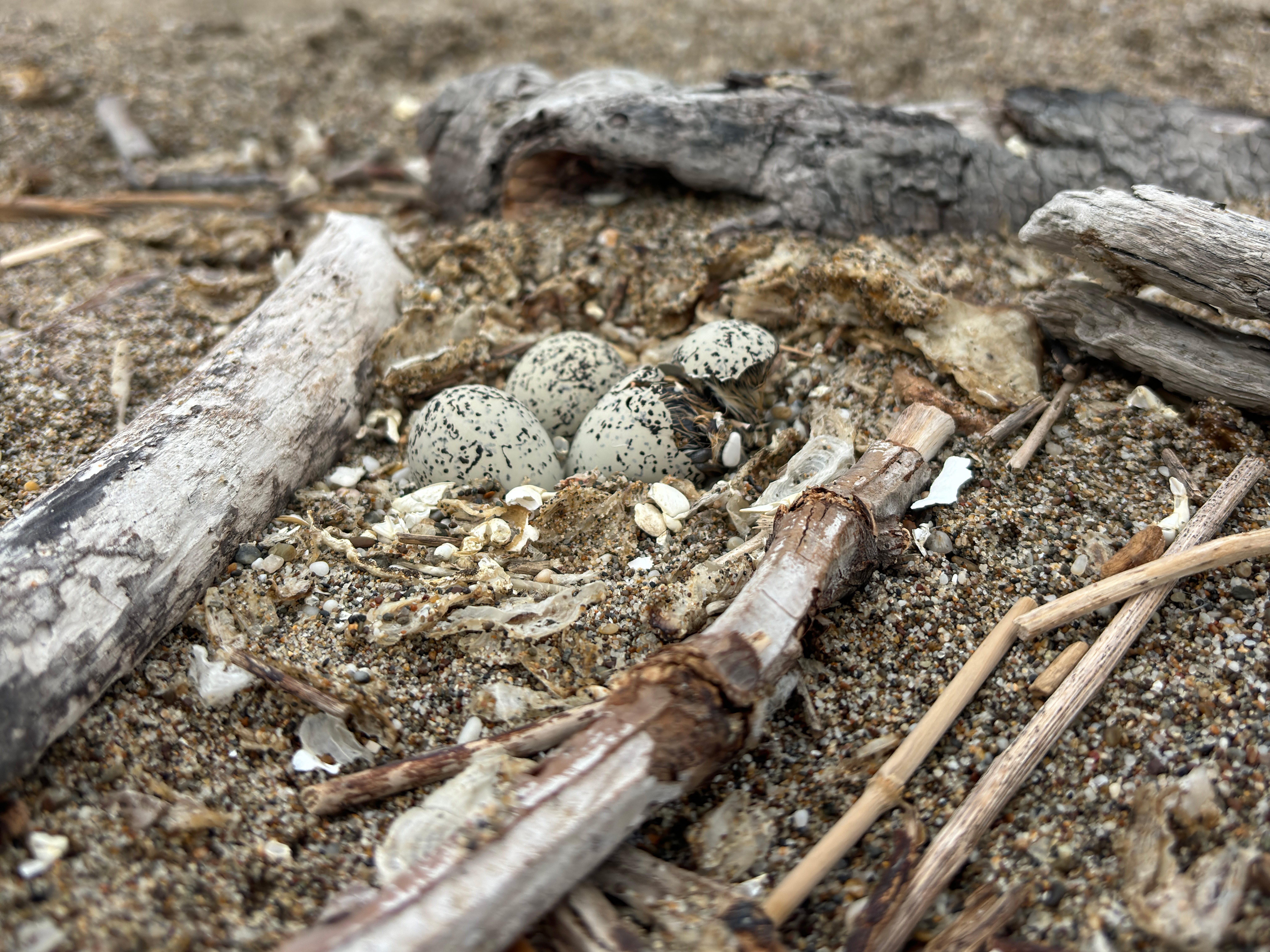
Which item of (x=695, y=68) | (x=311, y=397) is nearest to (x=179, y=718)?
(x=311, y=397)

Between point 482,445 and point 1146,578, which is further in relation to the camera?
point 482,445

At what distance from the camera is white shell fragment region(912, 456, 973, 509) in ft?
8.38

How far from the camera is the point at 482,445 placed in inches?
110

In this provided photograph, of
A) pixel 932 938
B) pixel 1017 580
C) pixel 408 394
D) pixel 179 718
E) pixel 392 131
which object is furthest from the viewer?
pixel 392 131

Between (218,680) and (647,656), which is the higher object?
(218,680)

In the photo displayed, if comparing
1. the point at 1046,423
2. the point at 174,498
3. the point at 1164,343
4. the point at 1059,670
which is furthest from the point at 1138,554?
the point at 174,498

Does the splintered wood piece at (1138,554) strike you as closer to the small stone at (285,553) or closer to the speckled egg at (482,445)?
the speckled egg at (482,445)

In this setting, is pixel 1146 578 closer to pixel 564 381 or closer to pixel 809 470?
pixel 809 470

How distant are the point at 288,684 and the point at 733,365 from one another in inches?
68.1

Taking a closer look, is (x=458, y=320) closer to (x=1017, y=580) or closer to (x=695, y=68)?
(x=1017, y=580)

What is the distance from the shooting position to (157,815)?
188 centimetres

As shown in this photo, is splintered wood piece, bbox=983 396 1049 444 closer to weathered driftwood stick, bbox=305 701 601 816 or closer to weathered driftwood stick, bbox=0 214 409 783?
weathered driftwood stick, bbox=305 701 601 816

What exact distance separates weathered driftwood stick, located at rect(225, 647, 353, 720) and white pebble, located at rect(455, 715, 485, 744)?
29 cm

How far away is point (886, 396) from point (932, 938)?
177 centimetres
